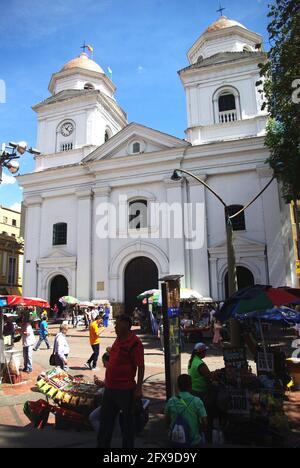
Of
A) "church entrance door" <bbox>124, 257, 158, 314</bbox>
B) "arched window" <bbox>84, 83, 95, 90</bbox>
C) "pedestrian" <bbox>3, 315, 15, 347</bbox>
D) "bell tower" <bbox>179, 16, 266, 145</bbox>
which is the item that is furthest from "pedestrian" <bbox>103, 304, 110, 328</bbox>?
"arched window" <bbox>84, 83, 95, 90</bbox>

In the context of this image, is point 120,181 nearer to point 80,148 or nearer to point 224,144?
point 80,148

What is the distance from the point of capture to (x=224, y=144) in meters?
23.2

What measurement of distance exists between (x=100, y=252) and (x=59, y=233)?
4102mm

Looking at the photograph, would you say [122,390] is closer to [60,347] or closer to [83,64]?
[60,347]

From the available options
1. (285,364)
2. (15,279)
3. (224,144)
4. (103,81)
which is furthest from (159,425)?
(15,279)

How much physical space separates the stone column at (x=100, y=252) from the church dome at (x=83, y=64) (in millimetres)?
11258

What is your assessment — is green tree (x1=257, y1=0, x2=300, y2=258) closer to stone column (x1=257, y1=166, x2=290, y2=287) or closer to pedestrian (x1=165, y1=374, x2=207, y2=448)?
stone column (x1=257, y1=166, x2=290, y2=287)

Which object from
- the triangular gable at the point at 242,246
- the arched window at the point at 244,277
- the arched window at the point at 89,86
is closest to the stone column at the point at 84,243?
the triangular gable at the point at 242,246

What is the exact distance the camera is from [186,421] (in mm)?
4312

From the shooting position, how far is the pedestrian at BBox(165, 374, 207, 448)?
4.25 m

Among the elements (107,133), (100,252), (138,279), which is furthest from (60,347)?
(107,133)

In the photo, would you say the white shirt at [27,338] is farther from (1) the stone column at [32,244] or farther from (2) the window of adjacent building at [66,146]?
(2) the window of adjacent building at [66,146]

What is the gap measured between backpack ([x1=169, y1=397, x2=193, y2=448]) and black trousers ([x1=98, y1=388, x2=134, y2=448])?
0.49m

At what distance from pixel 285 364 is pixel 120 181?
19.0 metres
